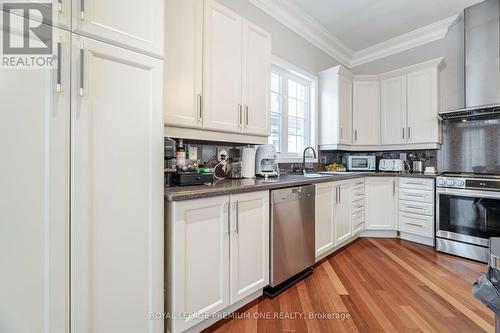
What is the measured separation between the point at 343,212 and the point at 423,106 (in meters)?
2.01

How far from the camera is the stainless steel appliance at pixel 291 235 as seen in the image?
1801mm

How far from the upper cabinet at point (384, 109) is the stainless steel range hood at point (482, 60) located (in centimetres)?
33

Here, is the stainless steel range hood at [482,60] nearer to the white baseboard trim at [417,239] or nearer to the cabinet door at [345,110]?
the cabinet door at [345,110]

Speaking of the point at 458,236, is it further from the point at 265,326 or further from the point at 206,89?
the point at 206,89

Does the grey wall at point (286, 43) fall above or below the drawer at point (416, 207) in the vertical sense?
above

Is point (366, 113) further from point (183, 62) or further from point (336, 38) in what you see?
point (183, 62)

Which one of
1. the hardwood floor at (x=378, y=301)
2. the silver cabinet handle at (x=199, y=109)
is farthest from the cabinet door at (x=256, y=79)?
the hardwood floor at (x=378, y=301)

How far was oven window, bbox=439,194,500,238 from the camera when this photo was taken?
2.41 m

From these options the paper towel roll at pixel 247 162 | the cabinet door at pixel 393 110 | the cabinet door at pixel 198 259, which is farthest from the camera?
the cabinet door at pixel 393 110

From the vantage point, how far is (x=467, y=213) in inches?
102

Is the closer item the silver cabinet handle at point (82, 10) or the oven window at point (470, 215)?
the silver cabinet handle at point (82, 10)

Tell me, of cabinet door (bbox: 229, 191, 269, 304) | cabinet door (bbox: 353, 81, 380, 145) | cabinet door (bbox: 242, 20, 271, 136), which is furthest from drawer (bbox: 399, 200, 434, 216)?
cabinet door (bbox: 229, 191, 269, 304)

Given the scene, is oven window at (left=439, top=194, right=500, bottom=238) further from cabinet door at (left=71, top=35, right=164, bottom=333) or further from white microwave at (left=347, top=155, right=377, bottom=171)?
cabinet door at (left=71, top=35, right=164, bottom=333)

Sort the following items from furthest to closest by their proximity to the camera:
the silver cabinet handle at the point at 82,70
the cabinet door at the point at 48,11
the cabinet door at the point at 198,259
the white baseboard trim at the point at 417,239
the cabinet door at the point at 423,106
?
1. the cabinet door at the point at 423,106
2. the white baseboard trim at the point at 417,239
3. the cabinet door at the point at 198,259
4. the silver cabinet handle at the point at 82,70
5. the cabinet door at the point at 48,11
